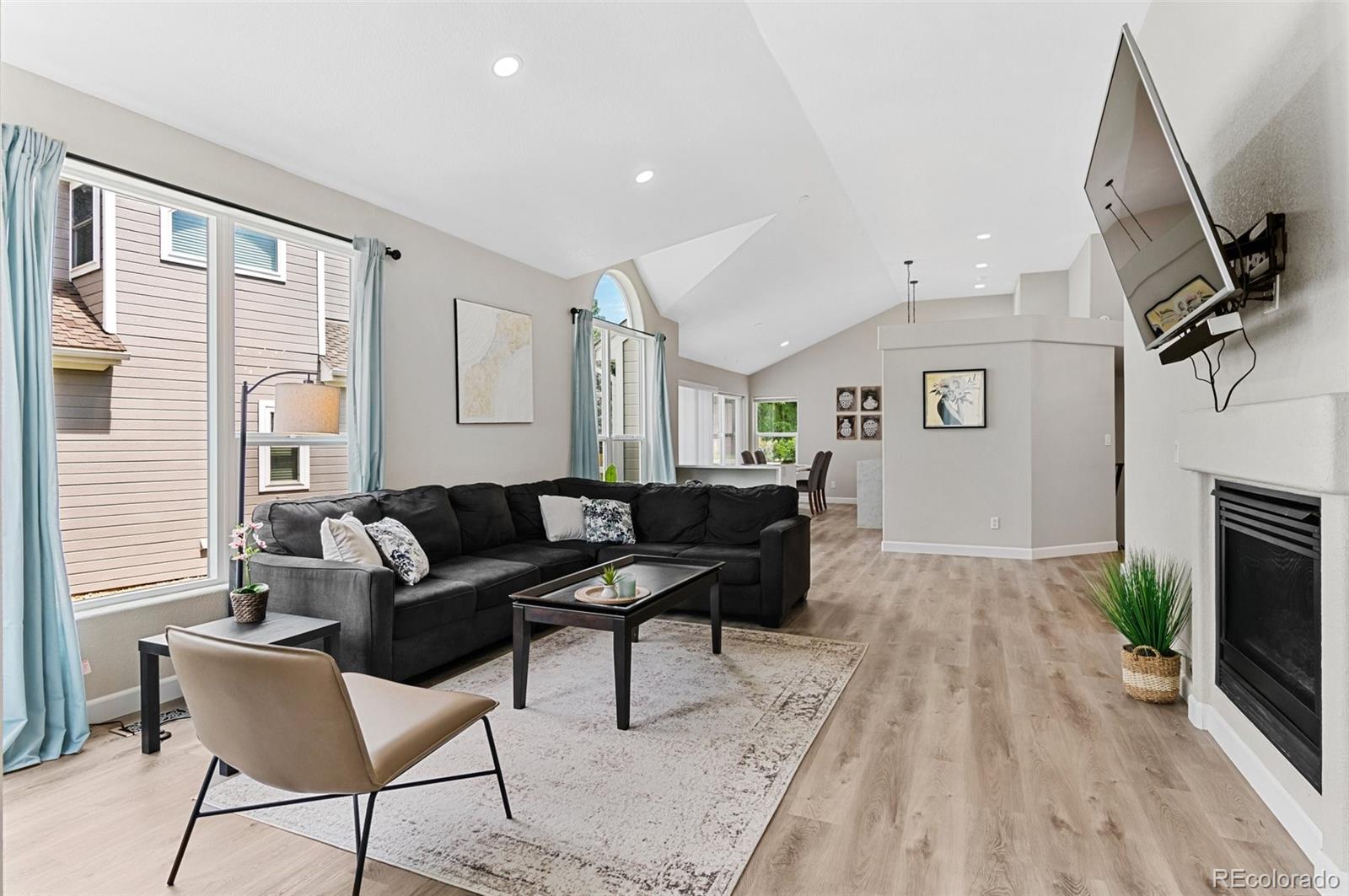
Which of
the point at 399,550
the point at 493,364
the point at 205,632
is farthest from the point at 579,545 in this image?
the point at 205,632

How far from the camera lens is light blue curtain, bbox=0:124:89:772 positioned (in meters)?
2.85

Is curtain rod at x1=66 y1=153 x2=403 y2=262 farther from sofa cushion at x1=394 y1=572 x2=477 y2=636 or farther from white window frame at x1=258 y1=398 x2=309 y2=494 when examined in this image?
sofa cushion at x1=394 y1=572 x2=477 y2=636

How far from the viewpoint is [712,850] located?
2268mm

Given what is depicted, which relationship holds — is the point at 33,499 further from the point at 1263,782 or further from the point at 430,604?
the point at 1263,782

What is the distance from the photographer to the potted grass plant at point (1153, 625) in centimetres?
332

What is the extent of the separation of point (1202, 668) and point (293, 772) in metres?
3.26

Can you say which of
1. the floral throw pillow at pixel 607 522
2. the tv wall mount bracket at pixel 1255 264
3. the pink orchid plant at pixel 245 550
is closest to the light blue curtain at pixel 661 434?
the floral throw pillow at pixel 607 522

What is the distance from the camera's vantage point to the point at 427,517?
4410 mm

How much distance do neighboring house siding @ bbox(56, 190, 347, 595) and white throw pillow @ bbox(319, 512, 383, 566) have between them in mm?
596

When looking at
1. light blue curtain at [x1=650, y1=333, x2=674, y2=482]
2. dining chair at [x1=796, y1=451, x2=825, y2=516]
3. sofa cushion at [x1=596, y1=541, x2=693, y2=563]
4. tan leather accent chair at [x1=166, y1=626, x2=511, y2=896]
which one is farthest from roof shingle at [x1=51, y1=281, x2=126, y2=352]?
dining chair at [x1=796, y1=451, x2=825, y2=516]

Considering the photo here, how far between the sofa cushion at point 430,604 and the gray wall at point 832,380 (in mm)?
9377

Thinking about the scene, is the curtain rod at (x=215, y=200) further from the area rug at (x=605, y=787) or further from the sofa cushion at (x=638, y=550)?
the area rug at (x=605, y=787)

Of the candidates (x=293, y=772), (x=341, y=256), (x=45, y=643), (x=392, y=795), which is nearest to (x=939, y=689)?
(x=392, y=795)

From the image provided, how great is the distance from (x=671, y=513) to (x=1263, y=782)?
3.51 metres
